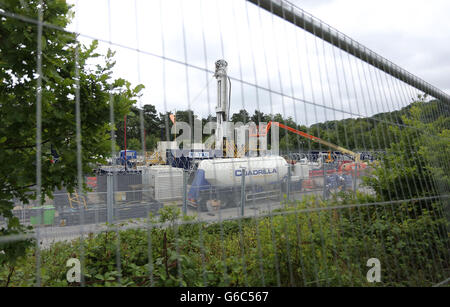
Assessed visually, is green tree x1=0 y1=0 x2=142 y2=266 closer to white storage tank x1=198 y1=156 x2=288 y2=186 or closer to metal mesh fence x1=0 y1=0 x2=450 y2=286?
metal mesh fence x1=0 y1=0 x2=450 y2=286

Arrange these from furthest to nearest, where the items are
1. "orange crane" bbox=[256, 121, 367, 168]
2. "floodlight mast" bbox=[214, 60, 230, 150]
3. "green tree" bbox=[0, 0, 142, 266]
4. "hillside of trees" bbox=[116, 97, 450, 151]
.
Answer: "orange crane" bbox=[256, 121, 367, 168]
"floodlight mast" bbox=[214, 60, 230, 150]
"hillside of trees" bbox=[116, 97, 450, 151]
"green tree" bbox=[0, 0, 142, 266]

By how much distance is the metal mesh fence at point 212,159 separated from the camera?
164 centimetres

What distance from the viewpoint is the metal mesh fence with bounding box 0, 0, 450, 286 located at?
5.38ft

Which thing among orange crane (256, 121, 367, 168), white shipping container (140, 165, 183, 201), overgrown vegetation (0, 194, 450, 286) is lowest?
overgrown vegetation (0, 194, 450, 286)

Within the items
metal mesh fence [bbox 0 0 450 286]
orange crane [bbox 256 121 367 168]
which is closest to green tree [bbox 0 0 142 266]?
metal mesh fence [bbox 0 0 450 286]

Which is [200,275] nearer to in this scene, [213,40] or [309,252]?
[309,252]

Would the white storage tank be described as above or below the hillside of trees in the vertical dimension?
below

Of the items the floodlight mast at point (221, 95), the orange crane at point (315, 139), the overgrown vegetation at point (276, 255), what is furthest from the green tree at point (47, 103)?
the orange crane at point (315, 139)

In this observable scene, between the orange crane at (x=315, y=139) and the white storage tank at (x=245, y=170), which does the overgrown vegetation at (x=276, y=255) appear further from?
the orange crane at (x=315, y=139)

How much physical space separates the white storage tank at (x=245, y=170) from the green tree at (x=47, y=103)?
0.86 meters

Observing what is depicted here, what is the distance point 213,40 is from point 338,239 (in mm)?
2241

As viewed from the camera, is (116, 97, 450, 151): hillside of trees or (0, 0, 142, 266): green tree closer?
(0, 0, 142, 266): green tree

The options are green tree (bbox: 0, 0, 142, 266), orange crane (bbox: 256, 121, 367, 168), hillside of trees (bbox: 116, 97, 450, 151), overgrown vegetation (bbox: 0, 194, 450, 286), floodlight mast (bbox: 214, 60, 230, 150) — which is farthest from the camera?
orange crane (bbox: 256, 121, 367, 168)
